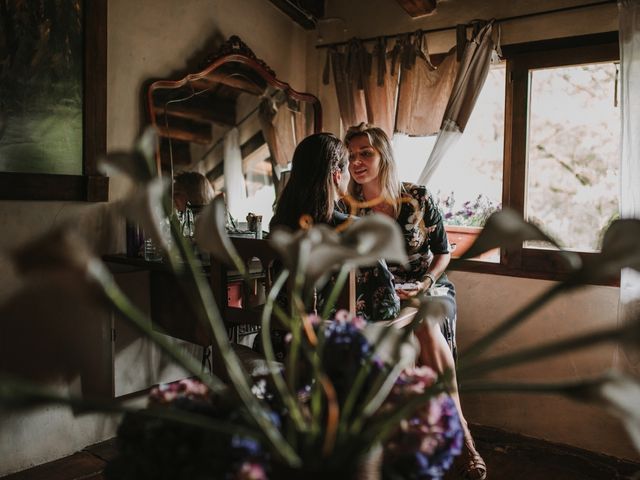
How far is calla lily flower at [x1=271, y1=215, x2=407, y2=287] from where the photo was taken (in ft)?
1.90

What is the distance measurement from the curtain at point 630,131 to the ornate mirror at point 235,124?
163cm

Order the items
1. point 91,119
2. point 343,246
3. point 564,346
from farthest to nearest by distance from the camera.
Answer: point 91,119 < point 343,246 < point 564,346

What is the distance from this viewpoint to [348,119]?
3066 millimetres

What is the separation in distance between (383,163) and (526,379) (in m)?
1.24

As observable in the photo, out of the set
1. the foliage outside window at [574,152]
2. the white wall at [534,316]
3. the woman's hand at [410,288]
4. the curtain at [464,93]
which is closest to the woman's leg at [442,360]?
the woman's hand at [410,288]

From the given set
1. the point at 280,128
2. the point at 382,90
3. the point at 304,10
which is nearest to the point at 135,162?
the point at 382,90

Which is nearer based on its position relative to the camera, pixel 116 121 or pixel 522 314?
pixel 522 314

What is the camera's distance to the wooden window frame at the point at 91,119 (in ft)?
7.45

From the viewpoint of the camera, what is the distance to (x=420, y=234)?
2.54 metres

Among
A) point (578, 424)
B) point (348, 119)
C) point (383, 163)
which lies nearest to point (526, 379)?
point (578, 424)

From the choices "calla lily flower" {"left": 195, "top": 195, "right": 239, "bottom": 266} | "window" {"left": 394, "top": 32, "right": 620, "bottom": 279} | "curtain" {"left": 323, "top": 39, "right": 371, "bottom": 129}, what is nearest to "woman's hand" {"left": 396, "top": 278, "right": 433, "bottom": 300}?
"window" {"left": 394, "top": 32, "right": 620, "bottom": 279}

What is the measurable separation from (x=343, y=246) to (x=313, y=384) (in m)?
0.23

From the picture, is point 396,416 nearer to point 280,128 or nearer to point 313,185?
point 313,185

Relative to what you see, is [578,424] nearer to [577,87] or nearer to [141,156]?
[577,87]
